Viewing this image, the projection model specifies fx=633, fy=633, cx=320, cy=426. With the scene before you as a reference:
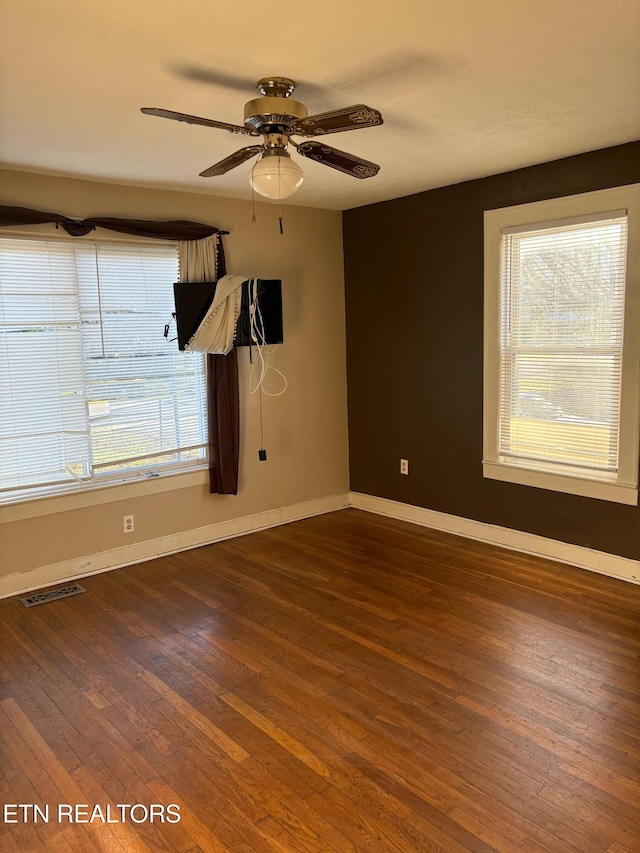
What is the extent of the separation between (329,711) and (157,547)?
2.19m

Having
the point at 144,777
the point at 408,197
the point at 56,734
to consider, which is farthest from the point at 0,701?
the point at 408,197

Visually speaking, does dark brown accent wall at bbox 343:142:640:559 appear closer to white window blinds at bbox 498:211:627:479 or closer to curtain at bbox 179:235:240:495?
white window blinds at bbox 498:211:627:479

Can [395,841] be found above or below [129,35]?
below

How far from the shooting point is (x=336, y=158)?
259 cm

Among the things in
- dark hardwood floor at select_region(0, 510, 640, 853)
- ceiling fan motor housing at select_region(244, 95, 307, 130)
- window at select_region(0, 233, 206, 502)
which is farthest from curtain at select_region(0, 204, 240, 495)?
ceiling fan motor housing at select_region(244, 95, 307, 130)

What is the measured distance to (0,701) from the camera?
271 cm

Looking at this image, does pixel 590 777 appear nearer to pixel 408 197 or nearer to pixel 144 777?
pixel 144 777

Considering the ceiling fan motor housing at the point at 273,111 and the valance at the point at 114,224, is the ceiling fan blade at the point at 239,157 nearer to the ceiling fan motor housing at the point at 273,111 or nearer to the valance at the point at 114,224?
the ceiling fan motor housing at the point at 273,111

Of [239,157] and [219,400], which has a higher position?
[239,157]

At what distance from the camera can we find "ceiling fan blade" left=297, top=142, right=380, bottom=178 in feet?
8.18

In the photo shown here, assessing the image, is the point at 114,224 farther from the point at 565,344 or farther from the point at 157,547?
the point at 565,344

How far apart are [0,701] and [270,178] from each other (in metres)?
2.45

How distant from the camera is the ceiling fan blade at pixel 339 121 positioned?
7.09 feet

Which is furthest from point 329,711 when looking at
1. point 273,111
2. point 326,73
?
point 326,73
